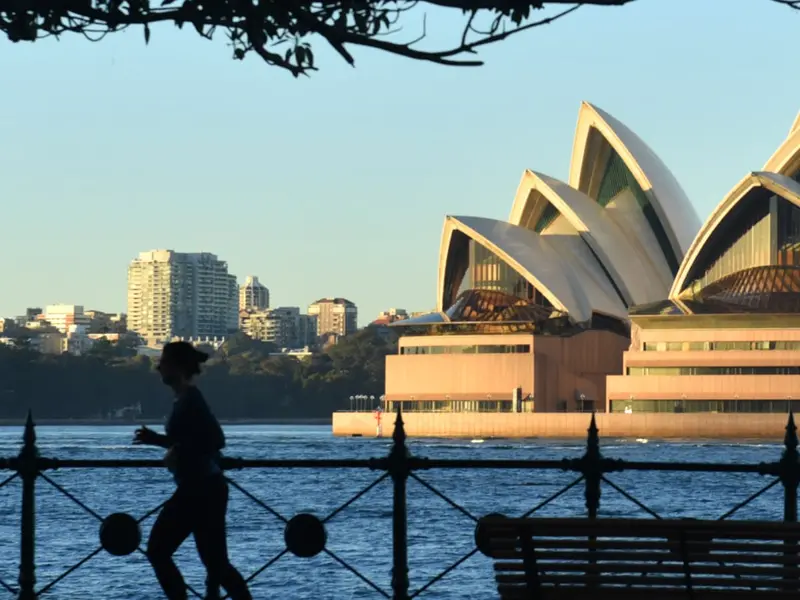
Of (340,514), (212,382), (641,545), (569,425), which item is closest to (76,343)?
(212,382)

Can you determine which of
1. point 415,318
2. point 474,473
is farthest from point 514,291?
point 474,473

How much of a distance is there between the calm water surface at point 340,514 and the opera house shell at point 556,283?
16.5 metres

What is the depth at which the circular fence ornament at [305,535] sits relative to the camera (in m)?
10.2

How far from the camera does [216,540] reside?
927cm

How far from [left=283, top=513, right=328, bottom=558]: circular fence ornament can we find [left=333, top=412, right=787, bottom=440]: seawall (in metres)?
63.2

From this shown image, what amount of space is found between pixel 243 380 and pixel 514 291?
5031 cm

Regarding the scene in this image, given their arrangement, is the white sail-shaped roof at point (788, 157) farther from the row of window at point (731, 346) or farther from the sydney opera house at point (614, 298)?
the row of window at point (731, 346)

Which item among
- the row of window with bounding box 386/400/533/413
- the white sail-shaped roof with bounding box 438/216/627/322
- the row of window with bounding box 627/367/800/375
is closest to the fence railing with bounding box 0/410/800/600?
the row of window with bounding box 627/367/800/375

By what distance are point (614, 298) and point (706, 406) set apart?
914cm

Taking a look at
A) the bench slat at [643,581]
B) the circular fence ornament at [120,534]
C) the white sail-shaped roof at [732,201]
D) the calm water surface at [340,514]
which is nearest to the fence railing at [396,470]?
the circular fence ornament at [120,534]

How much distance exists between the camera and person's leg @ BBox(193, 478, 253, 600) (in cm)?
924

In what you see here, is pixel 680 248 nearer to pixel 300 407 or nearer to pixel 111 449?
pixel 111 449

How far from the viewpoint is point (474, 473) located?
55.2m

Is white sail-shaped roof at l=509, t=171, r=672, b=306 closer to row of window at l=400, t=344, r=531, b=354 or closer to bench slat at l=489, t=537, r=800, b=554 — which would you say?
row of window at l=400, t=344, r=531, b=354
